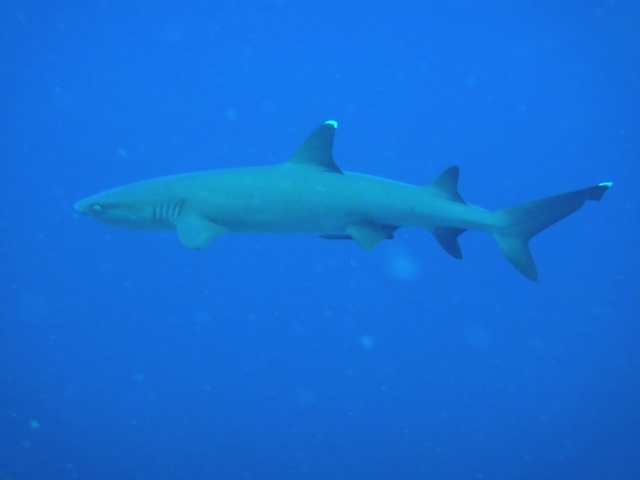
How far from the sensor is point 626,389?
12.1 meters

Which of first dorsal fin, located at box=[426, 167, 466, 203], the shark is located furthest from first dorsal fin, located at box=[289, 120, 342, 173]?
first dorsal fin, located at box=[426, 167, 466, 203]

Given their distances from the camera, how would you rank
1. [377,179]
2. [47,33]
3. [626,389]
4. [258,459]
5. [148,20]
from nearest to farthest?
1. [377,179]
2. [258,459]
3. [626,389]
4. [47,33]
5. [148,20]

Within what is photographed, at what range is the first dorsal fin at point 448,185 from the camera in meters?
4.83

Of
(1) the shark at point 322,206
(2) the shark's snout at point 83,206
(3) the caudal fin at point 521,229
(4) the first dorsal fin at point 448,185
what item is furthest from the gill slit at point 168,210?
(3) the caudal fin at point 521,229

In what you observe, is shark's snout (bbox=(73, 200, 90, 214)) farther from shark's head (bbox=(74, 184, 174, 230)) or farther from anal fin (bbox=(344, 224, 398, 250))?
anal fin (bbox=(344, 224, 398, 250))

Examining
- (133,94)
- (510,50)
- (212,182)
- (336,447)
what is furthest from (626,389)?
(133,94)

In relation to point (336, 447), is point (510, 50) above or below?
above

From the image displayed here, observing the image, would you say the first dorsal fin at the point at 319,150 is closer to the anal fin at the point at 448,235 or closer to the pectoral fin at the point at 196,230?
the pectoral fin at the point at 196,230

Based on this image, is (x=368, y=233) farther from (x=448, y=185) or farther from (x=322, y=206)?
(x=448, y=185)

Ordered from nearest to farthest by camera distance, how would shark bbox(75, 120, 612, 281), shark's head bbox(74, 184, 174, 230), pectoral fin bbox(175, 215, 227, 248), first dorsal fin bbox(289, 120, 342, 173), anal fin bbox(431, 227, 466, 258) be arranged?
pectoral fin bbox(175, 215, 227, 248)
shark bbox(75, 120, 612, 281)
first dorsal fin bbox(289, 120, 342, 173)
anal fin bbox(431, 227, 466, 258)
shark's head bbox(74, 184, 174, 230)

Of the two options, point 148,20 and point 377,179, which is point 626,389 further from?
point 148,20

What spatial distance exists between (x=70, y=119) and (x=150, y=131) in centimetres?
229

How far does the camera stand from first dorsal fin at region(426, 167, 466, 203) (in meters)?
4.83

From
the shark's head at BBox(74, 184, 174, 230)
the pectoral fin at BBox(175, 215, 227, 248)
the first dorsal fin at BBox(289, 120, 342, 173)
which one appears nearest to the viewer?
the pectoral fin at BBox(175, 215, 227, 248)
